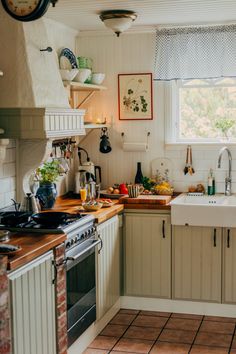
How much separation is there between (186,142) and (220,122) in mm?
377

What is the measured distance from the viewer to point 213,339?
475 cm

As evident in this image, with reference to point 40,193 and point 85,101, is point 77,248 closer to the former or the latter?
point 40,193

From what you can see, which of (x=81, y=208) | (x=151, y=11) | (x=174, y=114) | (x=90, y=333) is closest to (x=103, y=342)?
(x=90, y=333)

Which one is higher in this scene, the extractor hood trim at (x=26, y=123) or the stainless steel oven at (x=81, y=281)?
the extractor hood trim at (x=26, y=123)

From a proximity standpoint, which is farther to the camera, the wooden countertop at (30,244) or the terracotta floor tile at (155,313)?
the terracotta floor tile at (155,313)

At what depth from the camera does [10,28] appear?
4.25 meters

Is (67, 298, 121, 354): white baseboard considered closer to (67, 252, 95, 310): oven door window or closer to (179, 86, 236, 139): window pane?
(67, 252, 95, 310): oven door window

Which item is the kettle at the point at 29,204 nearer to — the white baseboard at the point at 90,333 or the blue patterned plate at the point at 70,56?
the white baseboard at the point at 90,333

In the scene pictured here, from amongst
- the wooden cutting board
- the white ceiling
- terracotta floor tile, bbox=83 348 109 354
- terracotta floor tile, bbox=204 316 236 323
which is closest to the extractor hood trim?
the white ceiling

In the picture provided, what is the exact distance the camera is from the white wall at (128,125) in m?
5.79

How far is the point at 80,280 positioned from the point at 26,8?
1.88m

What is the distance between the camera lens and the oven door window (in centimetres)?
414

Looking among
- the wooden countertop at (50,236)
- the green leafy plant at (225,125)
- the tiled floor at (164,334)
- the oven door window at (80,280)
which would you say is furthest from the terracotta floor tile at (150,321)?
the green leafy plant at (225,125)

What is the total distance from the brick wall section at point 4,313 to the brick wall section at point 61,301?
0.71 metres
